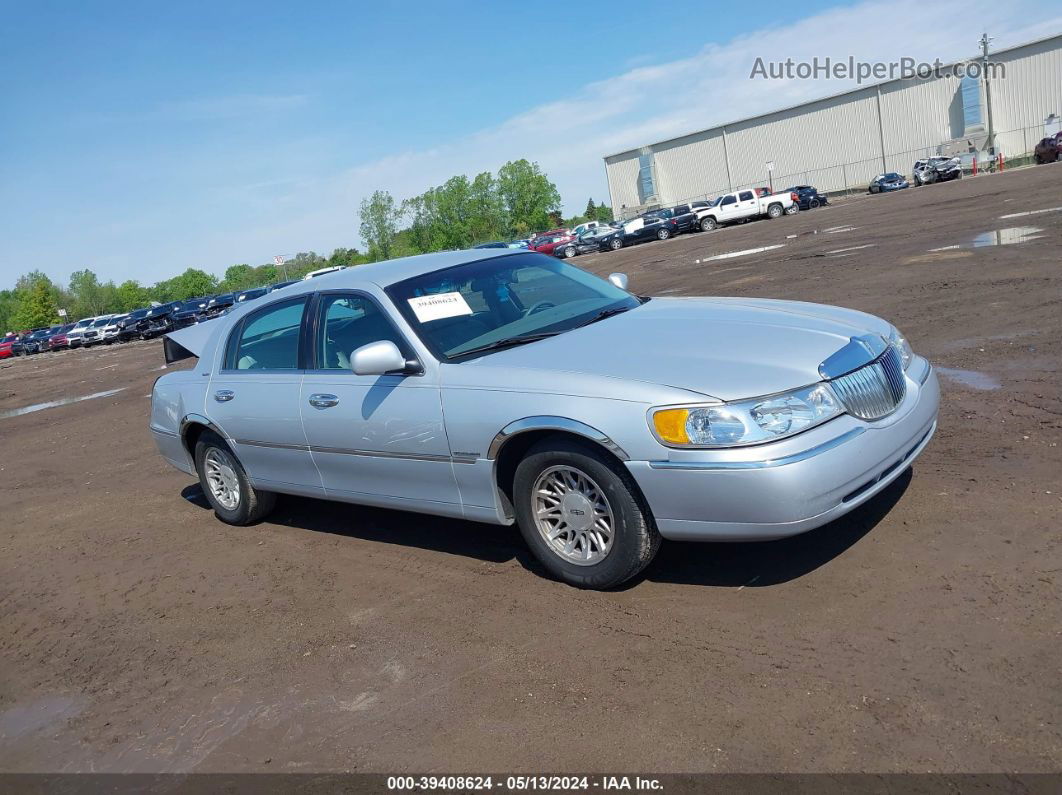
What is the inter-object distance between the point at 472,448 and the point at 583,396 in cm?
72

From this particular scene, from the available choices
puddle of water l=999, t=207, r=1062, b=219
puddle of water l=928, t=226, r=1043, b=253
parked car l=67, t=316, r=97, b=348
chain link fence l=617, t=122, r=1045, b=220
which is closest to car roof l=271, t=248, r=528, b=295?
puddle of water l=928, t=226, r=1043, b=253

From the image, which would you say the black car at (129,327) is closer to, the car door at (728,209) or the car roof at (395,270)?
the car door at (728,209)

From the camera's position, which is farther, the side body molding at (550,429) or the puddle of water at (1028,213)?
the puddle of water at (1028,213)

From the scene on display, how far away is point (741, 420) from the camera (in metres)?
Result: 3.66

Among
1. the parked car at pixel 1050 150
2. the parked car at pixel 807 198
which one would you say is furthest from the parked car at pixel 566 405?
the parked car at pixel 1050 150

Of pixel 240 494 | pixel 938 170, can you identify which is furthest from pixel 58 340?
pixel 240 494

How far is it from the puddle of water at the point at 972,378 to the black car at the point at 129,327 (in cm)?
4788

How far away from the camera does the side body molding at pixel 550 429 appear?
387 cm

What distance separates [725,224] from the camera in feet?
164

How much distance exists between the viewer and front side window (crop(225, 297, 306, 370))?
5.52 metres

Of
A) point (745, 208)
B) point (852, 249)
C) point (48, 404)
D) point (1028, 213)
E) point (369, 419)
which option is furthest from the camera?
point (745, 208)

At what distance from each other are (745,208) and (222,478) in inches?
1800

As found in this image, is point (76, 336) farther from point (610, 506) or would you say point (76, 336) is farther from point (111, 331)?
point (610, 506)

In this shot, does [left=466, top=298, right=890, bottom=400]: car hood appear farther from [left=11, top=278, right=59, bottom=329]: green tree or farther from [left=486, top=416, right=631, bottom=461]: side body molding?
[left=11, top=278, right=59, bottom=329]: green tree
